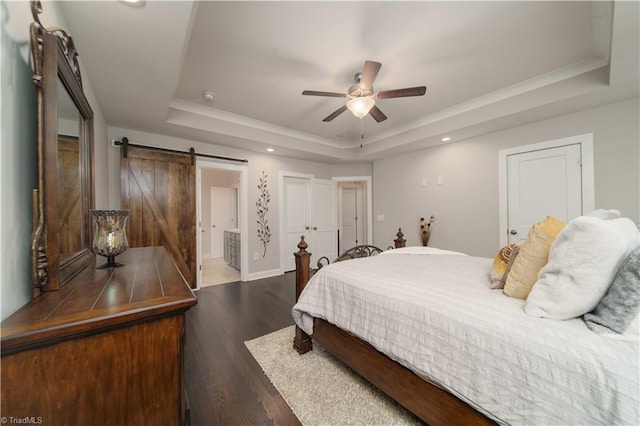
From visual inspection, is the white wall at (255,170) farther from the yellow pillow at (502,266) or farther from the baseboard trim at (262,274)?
the yellow pillow at (502,266)

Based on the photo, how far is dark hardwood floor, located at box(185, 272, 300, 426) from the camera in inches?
56.7

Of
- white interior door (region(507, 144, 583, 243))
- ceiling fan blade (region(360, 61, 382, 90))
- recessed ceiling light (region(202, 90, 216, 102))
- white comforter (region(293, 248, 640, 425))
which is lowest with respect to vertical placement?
white comforter (region(293, 248, 640, 425))

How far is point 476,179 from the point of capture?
142 inches

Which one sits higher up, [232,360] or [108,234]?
[108,234]

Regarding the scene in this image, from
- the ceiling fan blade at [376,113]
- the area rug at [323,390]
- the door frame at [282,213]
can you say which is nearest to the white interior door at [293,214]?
the door frame at [282,213]

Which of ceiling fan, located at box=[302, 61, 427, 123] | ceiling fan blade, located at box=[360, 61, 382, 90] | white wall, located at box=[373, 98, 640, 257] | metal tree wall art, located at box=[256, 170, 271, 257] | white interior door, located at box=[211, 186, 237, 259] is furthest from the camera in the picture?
white interior door, located at box=[211, 186, 237, 259]

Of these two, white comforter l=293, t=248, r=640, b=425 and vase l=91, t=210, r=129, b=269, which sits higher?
vase l=91, t=210, r=129, b=269

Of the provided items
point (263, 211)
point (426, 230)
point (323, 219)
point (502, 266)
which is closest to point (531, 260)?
point (502, 266)

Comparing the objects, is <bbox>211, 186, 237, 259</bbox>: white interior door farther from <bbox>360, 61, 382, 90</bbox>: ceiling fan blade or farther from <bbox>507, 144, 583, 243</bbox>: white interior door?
<bbox>507, 144, 583, 243</bbox>: white interior door

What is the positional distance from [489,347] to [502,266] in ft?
2.07

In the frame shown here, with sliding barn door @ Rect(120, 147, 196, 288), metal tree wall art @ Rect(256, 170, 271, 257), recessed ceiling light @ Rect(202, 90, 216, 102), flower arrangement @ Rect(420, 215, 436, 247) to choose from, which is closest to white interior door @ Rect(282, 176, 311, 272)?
metal tree wall art @ Rect(256, 170, 271, 257)

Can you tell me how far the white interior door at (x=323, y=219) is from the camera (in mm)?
5227

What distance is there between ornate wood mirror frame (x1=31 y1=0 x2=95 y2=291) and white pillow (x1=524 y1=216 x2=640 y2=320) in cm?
186

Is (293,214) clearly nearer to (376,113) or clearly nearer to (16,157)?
(376,113)
